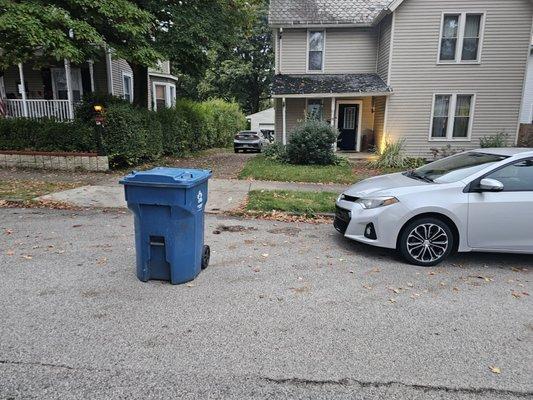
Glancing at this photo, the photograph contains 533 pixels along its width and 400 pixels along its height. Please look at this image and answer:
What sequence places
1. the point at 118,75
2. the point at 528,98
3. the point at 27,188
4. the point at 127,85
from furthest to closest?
1. the point at 127,85
2. the point at 528,98
3. the point at 118,75
4. the point at 27,188

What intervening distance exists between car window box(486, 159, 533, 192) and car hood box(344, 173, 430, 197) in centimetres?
98

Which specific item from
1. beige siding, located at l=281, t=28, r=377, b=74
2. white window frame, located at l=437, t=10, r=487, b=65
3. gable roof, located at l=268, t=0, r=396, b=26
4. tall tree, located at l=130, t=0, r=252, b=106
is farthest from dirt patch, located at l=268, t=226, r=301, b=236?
gable roof, located at l=268, t=0, r=396, b=26

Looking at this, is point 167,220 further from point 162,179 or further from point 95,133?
point 95,133

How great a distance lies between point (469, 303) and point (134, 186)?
12.5 ft

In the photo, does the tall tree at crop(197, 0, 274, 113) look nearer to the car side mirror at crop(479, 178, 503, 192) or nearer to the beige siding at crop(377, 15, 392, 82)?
the beige siding at crop(377, 15, 392, 82)

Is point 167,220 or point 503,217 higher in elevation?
point 167,220

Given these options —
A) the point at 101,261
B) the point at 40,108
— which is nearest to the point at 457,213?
the point at 101,261

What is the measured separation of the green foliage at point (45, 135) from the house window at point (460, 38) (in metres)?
13.8

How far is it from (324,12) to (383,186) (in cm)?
1420

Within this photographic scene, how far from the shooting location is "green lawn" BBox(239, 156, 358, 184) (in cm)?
1134

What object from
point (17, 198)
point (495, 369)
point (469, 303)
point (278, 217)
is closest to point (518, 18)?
point (278, 217)

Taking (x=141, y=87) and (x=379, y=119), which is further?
(x=379, y=119)

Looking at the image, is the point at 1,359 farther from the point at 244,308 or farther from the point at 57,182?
the point at 57,182

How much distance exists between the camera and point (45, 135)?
11727mm
